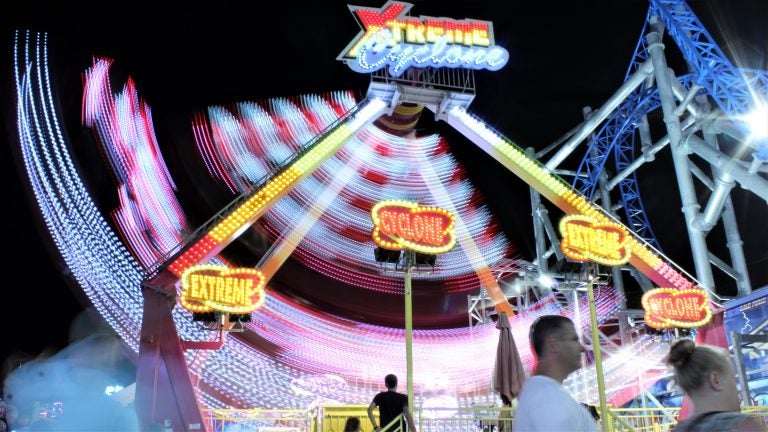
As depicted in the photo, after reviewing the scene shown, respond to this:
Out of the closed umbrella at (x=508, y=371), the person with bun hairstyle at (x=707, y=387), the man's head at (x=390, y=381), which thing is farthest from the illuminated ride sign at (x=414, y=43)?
the person with bun hairstyle at (x=707, y=387)

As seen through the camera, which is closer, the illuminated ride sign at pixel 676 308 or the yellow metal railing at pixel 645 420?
the yellow metal railing at pixel 645 420

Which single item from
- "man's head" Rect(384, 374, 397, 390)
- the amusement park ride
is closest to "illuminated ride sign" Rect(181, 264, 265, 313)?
the amusement park ride

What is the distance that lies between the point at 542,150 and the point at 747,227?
778 cm

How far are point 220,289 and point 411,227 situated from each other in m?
3.71

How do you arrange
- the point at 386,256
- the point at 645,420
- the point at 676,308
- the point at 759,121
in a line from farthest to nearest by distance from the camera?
1. the point at 676,308
2. the point at 759,121
3. the point at 645,420
4. the point at 386,256

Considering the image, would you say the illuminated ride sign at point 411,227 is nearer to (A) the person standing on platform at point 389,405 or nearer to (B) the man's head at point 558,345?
(A) the person standing on platform at point 389,405

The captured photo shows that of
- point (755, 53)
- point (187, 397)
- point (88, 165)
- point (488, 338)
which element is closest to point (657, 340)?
point (488, 338)

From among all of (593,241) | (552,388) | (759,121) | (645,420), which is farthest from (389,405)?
(759,121)

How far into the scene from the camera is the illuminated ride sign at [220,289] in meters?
11.4

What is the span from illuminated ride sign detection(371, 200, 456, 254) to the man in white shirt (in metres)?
7.72

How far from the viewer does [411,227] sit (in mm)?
10773

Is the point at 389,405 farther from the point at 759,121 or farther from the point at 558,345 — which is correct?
the point at 759,121

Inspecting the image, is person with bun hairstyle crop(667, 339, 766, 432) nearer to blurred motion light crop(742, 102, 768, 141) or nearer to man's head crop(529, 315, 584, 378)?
man's head crop(529, 315, 584, 378)

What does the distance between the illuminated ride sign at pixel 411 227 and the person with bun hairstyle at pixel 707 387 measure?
26.1ft
